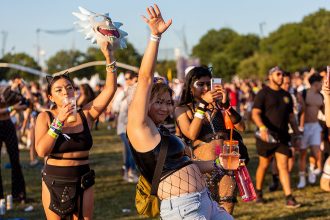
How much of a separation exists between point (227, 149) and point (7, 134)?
5.50 m

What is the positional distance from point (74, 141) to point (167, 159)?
1.47 m

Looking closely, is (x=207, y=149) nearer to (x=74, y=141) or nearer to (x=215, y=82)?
(x=215, y=82)

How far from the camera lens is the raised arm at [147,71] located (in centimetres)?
328

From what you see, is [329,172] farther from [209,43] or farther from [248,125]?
[209,43]

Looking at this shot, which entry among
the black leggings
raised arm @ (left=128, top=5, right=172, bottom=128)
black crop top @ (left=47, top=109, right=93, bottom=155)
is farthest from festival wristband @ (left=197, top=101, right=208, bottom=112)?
the black leggings

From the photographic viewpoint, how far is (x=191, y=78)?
5.34 meters

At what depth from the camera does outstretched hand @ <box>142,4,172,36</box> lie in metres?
3.30

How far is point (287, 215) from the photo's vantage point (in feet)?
25.1

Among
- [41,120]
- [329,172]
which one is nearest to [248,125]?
[329,172]

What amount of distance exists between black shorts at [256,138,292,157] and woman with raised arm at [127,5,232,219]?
4.83 m

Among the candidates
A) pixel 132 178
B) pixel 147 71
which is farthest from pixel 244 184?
pixel 132 178

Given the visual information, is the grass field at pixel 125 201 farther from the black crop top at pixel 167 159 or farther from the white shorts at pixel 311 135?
the black crop top at pixel 167 159

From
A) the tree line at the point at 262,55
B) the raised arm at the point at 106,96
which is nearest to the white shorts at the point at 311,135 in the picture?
the raised arm at the point at 106,96

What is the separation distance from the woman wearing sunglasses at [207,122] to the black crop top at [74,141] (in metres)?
0.94
